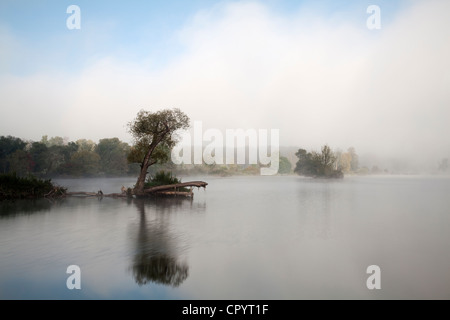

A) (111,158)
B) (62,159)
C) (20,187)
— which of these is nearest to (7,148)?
(62,159)

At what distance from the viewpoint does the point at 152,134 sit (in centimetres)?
2916

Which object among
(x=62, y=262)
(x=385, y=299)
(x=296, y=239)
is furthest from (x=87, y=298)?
Result: (x=296, y=239)

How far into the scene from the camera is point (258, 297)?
7145 mm

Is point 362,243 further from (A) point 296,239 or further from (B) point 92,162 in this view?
(B) point 92,162

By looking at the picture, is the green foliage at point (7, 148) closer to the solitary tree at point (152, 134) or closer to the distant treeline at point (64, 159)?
the distant treeline at point (64, 159)

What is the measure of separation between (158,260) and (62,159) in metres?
66.8

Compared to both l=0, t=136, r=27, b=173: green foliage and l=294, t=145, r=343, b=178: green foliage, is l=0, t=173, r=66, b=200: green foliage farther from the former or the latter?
l=294, t=145, r=343, b=178: green foliage

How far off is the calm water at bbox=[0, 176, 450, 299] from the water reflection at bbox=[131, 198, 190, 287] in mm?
30

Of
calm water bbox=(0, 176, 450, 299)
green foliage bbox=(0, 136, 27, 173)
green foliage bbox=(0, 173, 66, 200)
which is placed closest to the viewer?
calm water bbox=(0, 176, 450, 299)

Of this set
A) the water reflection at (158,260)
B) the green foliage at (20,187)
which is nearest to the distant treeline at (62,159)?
the green foliage at (20,187)

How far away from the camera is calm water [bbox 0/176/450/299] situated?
7.55 m

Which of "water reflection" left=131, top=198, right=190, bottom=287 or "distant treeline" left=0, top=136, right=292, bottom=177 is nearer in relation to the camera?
"water reflection" left=131, top=198, right=190, bottom=287

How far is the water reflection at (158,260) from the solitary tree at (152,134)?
15.7 meters

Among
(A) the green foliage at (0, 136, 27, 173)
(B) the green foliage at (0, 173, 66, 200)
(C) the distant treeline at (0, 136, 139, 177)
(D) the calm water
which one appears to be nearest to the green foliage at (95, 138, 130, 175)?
(C) the distant treeline at (0, 136, 139, 177)
